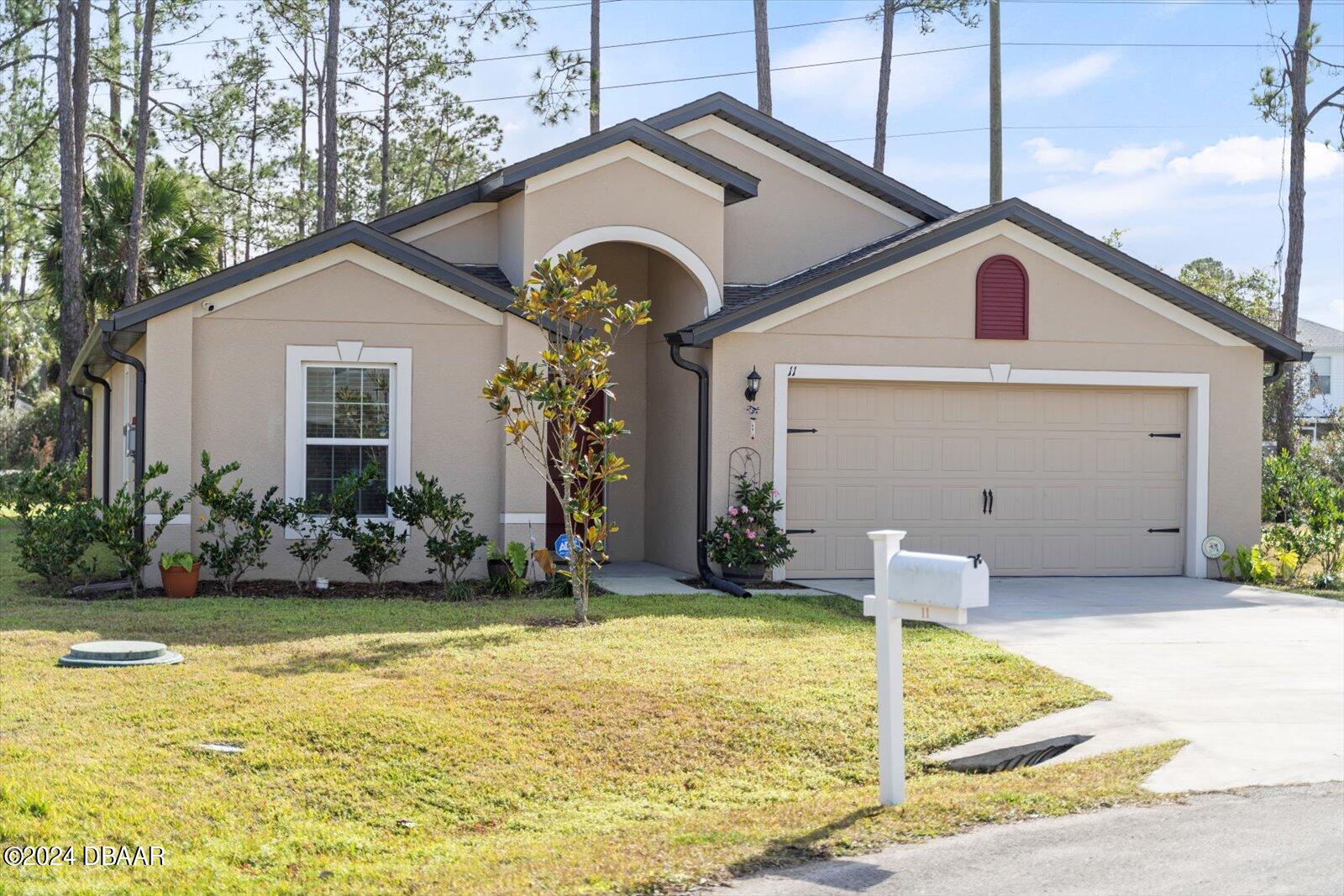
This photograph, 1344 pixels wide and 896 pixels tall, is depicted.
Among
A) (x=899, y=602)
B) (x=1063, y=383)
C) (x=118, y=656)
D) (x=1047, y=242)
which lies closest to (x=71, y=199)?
(x=118, y=656)

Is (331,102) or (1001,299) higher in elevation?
(331,102)

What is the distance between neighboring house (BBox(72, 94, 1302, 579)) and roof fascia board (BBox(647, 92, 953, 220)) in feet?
0.30

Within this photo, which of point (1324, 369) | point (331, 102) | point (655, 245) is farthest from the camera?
point (1324, 369)

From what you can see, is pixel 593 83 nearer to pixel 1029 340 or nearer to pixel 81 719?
pixel 1029 340

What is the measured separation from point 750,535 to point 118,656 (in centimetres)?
681

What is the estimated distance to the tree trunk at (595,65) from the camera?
86.3 ft

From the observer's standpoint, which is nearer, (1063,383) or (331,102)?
(1063,383)

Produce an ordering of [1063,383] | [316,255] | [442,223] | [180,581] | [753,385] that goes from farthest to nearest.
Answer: [442,223]
[1063,383]
[753,385]
[316,255]
[180,581]

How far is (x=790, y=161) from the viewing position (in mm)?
16984

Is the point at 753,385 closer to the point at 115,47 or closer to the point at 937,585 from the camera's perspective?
the point at 937,585

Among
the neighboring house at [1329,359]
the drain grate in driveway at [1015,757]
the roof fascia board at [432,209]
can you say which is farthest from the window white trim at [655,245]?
the neighboring house at [1329,359]

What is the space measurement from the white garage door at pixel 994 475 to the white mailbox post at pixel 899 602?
28.0 feet

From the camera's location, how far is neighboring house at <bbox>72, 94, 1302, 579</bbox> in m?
13.4

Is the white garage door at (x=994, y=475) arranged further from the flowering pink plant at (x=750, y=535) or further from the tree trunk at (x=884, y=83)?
the tree trunk at (x=884, y=83)
